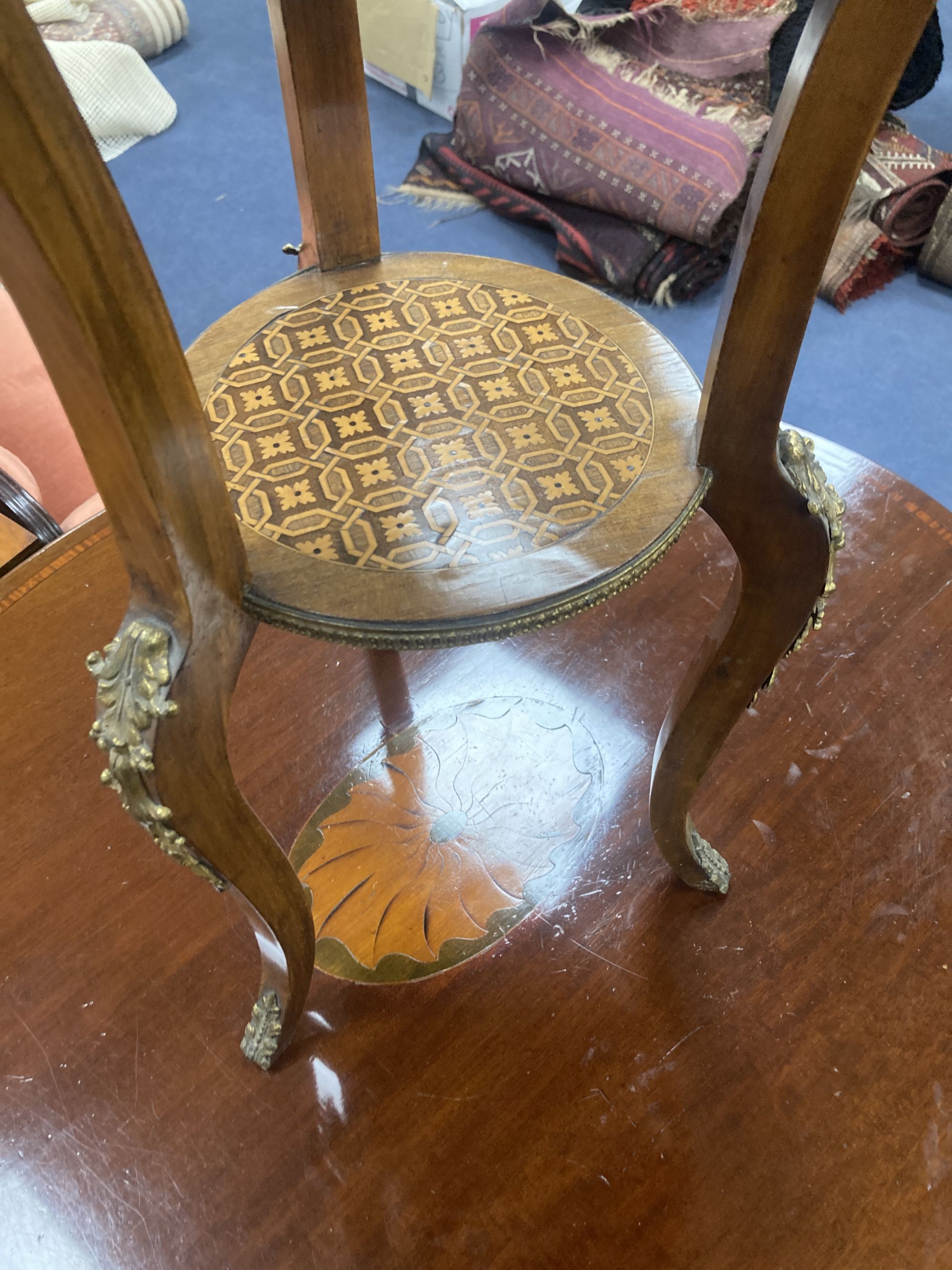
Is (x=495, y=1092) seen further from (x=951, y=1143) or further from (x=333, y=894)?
(x=951, y=1143)

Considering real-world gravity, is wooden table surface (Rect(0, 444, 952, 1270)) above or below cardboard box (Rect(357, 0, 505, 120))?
below

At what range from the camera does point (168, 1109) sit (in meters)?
0.69

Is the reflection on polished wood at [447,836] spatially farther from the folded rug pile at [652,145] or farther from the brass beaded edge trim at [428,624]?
the folded rug pile at [652,145]

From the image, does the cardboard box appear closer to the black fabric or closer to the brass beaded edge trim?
the black fabric

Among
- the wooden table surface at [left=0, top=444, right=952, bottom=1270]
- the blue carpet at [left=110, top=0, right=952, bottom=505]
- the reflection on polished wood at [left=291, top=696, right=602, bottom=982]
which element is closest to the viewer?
the wooden table surface at [left=0, top=444, right=952, bottom=1270]

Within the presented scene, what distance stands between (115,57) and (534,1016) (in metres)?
1.96

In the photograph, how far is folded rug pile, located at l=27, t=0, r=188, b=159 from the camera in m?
1.95

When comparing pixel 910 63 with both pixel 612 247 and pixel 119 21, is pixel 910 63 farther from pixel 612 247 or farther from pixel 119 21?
pixel 119 21

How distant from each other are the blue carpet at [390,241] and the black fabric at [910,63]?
0.25 metres

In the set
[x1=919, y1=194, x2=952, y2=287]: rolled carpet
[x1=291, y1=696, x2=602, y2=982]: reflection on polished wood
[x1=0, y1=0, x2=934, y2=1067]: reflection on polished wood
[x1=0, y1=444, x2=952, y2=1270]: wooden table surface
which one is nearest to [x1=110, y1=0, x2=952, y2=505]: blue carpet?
[x1=919, y1=194, x2=952, y2=287]: rolled carpet

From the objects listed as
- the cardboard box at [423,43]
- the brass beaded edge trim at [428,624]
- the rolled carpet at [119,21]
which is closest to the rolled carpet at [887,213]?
the cardboard box at [423,43]

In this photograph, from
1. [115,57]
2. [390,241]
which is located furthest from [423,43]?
[115,57]

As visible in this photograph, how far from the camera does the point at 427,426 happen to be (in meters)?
0.60

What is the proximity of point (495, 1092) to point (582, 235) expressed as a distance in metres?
1.40
